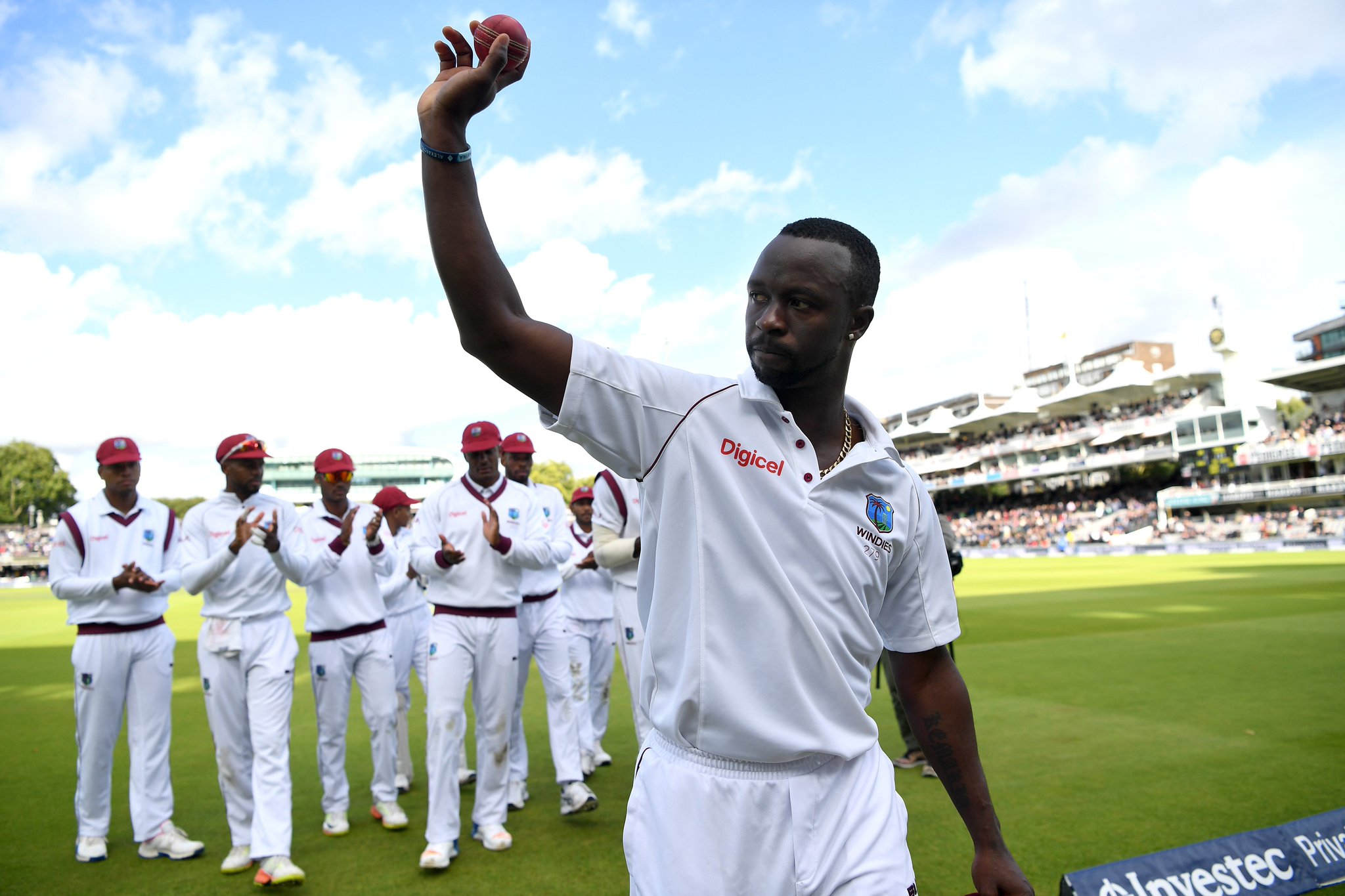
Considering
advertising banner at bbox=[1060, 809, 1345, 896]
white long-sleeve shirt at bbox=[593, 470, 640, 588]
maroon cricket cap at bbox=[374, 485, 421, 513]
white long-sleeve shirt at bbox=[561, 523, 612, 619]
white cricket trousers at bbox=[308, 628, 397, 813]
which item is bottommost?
advertising banner at bbox=[1060, 809, 1345, 896]

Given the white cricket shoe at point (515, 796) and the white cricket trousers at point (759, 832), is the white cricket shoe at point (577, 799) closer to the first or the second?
the white cricket shoe at point (515, 796)

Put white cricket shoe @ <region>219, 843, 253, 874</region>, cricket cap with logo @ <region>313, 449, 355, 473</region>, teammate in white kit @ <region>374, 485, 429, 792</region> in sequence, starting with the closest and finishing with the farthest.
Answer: white cricket shoe @ <region>219, 843, 253, 874</region> < cricket cap with logo @ <region>313, 449, 355, 473</region> < teammate in white kit @ <region>374, 485, 429, 792</region>

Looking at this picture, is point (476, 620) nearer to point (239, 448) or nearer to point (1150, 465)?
point (239, 448)

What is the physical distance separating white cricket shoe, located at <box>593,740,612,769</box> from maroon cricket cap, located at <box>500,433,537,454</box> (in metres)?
2.71

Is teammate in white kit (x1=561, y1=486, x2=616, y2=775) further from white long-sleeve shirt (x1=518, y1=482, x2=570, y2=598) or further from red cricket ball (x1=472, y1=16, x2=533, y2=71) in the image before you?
red cricket ball (x1=472, y1=16, x2=533, y2=71)

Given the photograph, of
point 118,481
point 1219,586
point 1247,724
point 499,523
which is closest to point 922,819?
point 499,523

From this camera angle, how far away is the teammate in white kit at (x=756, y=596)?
2078mm

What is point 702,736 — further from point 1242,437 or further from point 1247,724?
point 1242,437

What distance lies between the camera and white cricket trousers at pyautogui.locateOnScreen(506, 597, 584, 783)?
262 inches

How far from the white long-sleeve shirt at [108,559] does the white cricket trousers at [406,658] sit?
1.89 metres

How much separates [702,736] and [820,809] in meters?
0.35

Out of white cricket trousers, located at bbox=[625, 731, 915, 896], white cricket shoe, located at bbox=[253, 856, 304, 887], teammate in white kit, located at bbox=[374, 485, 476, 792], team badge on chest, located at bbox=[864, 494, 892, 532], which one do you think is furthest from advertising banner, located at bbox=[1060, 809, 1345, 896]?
teammate in white kit, located at bbox=[374, 485, 476, 792]

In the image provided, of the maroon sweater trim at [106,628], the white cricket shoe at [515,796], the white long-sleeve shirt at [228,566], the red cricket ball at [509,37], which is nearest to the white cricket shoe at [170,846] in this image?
the maroon sweater trim at [106,628]

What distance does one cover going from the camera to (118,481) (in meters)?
6.57
